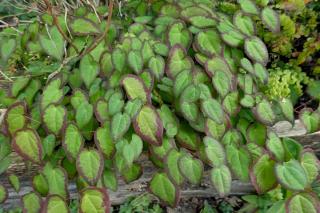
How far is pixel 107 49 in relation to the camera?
5.42 ft

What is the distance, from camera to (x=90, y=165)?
54.5 inches

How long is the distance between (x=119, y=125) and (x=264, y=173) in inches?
18.6

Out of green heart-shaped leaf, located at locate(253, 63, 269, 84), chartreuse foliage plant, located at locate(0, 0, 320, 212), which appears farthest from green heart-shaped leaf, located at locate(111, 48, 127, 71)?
green heart-shaped leaf, located at locate(253, 63, 269, 84)

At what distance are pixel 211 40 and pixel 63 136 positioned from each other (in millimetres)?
608

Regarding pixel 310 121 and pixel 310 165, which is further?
pixel 310 121

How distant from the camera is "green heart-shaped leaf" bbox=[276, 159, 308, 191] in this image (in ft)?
4.34

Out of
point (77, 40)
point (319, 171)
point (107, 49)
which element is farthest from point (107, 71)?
point (319, 171)

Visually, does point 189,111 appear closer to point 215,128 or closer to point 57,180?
point 215,128

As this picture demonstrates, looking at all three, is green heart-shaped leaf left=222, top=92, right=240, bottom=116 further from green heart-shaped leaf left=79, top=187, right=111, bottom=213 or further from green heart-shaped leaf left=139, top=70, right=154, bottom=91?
green heart-shaped leaf left=79, top=187, right=111, bottom=213

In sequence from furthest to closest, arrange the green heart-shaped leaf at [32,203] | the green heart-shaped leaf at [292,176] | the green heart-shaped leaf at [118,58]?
the green heart-shaped leaf at [118,58] → the green heart-shaped leaf at [32,203] → the green heart-shaped leaf at [292,176]

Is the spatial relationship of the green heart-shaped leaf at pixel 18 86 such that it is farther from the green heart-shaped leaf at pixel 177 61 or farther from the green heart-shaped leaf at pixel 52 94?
the green heart-shaped leaf at pixel 177 61

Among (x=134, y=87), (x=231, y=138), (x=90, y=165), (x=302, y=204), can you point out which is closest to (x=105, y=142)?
(x=90, y=165)

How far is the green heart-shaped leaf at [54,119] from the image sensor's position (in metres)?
1.45

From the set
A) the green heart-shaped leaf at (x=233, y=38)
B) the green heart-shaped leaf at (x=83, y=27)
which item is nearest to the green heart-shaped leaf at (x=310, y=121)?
the green heart-shaped leaf at (x=233, y=38)
